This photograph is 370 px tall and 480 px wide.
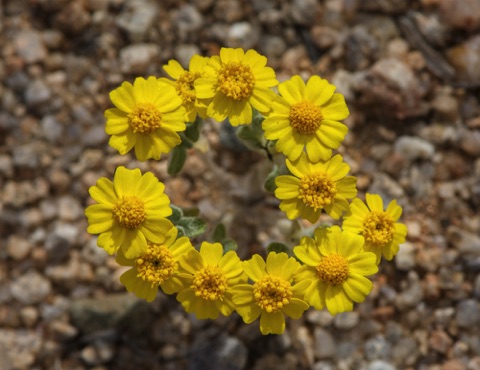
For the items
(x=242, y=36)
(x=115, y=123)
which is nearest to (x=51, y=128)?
(x=242, y=36)

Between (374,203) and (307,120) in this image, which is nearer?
(307,120)

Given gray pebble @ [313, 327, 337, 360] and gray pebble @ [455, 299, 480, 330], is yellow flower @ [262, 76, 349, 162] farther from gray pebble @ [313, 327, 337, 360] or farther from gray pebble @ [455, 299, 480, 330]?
gray pebble @ [455, 299, 480, 330]

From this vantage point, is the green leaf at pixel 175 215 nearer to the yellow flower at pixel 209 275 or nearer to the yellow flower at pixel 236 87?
the yellow flower at pixel 209 275

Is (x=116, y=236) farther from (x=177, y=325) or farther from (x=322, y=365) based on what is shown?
(x=322, y=365)

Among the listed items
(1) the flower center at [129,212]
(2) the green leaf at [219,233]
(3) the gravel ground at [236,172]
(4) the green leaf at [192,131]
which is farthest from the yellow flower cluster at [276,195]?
(3) the gravel ground at [236,172]

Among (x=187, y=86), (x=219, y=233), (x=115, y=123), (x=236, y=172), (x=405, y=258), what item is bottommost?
(x=405, y=258)

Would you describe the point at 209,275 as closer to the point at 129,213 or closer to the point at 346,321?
the point at 129,213
